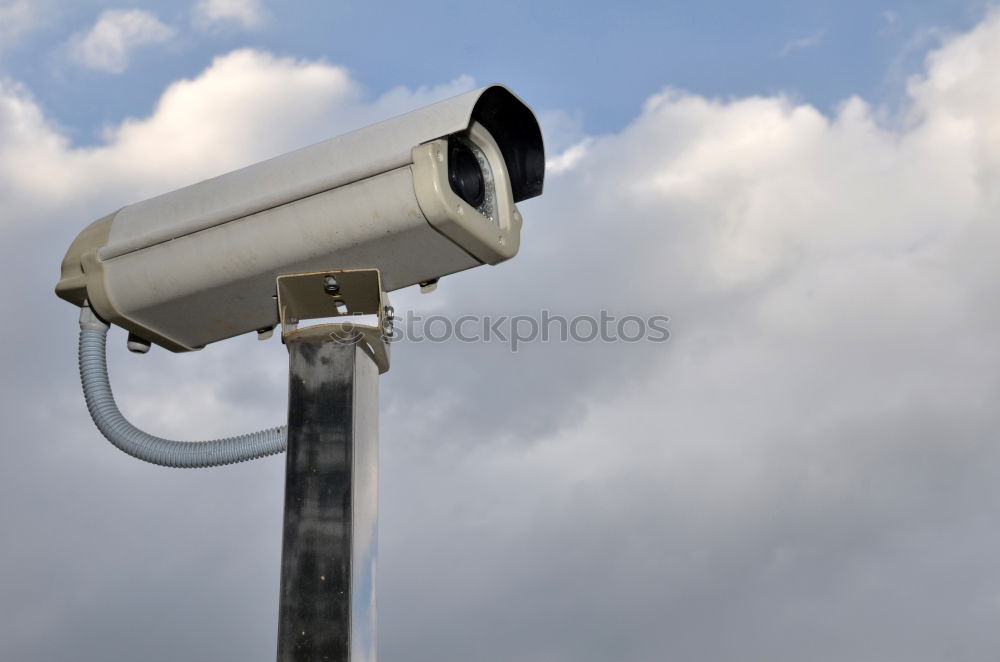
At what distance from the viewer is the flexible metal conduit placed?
166 inches

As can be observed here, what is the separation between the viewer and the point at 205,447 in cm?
435

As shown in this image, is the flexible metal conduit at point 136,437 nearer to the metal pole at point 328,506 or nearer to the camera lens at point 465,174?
the metal pole at point 328,506

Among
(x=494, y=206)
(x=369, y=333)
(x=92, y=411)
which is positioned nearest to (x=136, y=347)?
(x=92, y=411)

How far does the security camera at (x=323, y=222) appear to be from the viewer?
390cm

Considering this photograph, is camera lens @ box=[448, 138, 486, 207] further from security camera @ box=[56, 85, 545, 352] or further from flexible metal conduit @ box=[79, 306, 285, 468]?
flexible metal conduit @ box=[79, 306, 285, 468]

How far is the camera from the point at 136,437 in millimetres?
4523

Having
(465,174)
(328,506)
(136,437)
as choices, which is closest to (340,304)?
(465,174)

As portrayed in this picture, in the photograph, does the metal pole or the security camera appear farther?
the security camera

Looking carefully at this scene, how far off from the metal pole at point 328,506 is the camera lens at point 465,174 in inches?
26.1

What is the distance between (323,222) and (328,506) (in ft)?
3.23

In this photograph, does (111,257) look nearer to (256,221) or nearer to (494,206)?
(256,221)

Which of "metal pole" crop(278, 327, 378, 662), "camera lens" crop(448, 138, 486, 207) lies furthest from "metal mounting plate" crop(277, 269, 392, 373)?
"camera lens" crop(448, 138, 486, 207)

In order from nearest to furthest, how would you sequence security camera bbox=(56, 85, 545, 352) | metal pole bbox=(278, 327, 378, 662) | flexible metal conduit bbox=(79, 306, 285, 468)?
metal pole bbox=(278, 327, 378, 662) < security camera bbox=(56, 85, 545, 352) < flexible metal conduit bbox=(79, 306, 285, 468)

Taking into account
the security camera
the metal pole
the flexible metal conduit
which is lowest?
the metal pole
